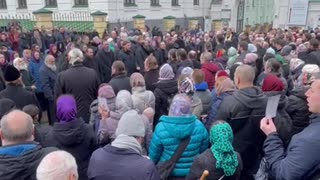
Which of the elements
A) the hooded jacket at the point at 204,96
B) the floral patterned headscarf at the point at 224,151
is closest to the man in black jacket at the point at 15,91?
the hooded jacket at the point at 204,96

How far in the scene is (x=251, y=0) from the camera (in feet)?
140

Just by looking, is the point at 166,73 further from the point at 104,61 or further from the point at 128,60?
the point at 128,60

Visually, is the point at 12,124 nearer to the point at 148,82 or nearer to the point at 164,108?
the point at 164,108

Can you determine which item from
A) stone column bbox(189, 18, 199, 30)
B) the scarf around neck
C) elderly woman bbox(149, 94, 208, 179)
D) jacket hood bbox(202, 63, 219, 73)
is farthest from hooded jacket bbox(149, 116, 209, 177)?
stone column bbox(189, 18, 199, 30)

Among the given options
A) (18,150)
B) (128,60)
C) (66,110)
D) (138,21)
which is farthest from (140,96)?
(138,21)

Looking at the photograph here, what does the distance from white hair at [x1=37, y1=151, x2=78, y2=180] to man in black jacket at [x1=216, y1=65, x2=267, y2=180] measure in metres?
2.20

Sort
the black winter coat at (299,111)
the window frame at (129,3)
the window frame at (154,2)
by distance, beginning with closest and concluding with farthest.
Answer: the black winter coat at (299,111), the window frame at (129,3), the window frame at (154,2)

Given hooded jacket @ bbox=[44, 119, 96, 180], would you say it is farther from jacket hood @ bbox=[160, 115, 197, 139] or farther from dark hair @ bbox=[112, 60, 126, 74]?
dark hair @ bbox=[112, 60, 126, 74]

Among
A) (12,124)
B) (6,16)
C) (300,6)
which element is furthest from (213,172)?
(6,16)

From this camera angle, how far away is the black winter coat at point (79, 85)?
18.7ft

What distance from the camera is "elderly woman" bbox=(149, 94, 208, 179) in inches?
137

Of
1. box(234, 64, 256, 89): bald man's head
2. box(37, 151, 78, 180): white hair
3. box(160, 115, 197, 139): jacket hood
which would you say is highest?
box(234, 64, 256, 89): bald man's head

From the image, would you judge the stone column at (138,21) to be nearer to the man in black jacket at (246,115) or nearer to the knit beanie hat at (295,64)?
the knit beanie hat at (295,64)

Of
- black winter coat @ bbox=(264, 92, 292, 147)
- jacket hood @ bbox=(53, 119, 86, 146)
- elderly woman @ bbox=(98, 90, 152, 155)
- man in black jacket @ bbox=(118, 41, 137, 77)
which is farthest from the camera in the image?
man in black jacket @ bbox=(118, 41, 137, 77)
